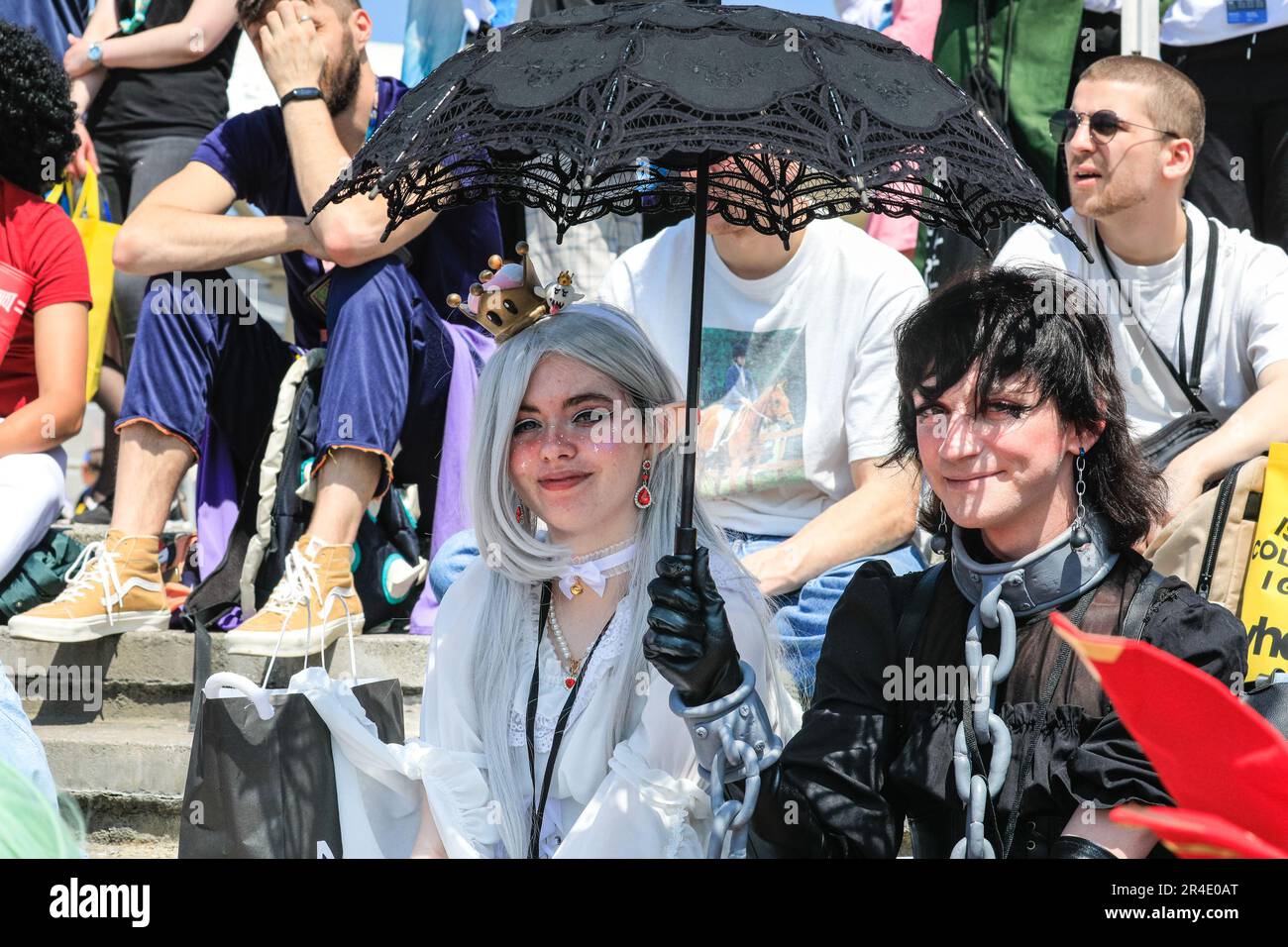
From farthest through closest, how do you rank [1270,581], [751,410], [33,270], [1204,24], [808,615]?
[1204,24] < [33,270] < [751,410] < [808,615] < [1270,581]

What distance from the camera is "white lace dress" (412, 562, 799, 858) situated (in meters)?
2.42

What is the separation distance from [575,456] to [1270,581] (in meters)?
1.54

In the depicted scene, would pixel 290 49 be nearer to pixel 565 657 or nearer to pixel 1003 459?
pixel 565 657

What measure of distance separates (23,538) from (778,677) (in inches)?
96.6

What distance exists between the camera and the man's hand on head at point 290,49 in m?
4.23

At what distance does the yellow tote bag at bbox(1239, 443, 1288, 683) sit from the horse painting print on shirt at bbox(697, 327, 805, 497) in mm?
1113

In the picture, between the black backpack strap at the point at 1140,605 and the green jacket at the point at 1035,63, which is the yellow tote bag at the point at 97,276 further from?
the black backpack strap at the point at 1140,605

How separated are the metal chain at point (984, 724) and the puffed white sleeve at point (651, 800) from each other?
484 millimetres

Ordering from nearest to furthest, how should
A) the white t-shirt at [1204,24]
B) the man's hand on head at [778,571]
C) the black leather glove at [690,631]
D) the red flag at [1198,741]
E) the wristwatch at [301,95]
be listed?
the red flag at [1198,741] → the black leather glove at [690,631] → the man's hand on head at [778,571] → the wristwatch at [301,95] → the white t-shirt at [1204,24]

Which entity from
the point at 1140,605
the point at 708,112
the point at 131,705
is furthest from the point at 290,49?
the point at 1140,605

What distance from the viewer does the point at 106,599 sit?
12.7 ft

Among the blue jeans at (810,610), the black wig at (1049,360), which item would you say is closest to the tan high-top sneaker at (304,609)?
the blue jeans at (810,610)

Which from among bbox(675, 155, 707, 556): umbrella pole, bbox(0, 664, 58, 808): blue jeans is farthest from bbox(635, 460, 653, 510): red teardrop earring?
bbox(0, 664, 58, 808): blue jeans

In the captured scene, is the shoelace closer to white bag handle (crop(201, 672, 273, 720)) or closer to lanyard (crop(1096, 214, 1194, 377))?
white bag handle (crop(201, 672, 273, 720))
